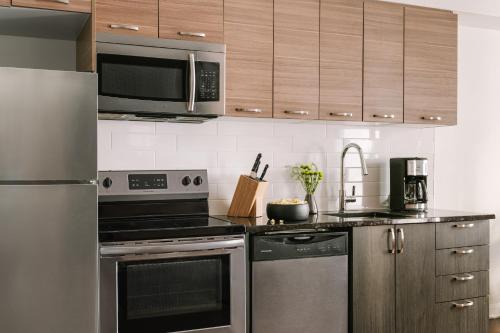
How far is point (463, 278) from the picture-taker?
3576 mm

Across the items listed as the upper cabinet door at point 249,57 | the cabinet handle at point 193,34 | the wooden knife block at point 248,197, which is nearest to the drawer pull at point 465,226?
the wooden knife block at point 248,197

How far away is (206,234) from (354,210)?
1465 mm

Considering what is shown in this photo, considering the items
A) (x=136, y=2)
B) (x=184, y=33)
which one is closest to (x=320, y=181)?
(x=184, y=33)

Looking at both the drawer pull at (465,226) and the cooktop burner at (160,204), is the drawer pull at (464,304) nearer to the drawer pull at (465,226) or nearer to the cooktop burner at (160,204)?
the drawer pull at (465,226)

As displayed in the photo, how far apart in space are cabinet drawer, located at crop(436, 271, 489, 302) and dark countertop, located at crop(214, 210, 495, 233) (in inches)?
14.2

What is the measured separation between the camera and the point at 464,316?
11.8 feet

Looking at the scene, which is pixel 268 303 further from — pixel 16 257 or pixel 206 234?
pixel 16 257

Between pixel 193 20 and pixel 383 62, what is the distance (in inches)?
53.1

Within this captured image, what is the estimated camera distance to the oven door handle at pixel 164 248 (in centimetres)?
265

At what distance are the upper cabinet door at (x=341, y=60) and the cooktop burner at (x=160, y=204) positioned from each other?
956mm

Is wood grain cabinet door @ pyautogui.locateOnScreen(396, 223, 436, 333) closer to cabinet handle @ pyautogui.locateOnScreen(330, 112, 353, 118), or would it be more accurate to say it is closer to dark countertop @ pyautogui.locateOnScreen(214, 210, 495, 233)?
dark countertop @ pyautogui.locateOnScreen(214, 210, 495, 233)

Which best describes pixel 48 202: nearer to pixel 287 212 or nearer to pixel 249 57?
pixel 287 212

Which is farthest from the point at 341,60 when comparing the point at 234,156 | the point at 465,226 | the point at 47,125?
the point at 47,125

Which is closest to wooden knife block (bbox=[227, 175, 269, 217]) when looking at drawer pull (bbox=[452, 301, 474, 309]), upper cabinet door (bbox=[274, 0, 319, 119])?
upper cabinet door (bbox=[274, 0, 319, 119])
